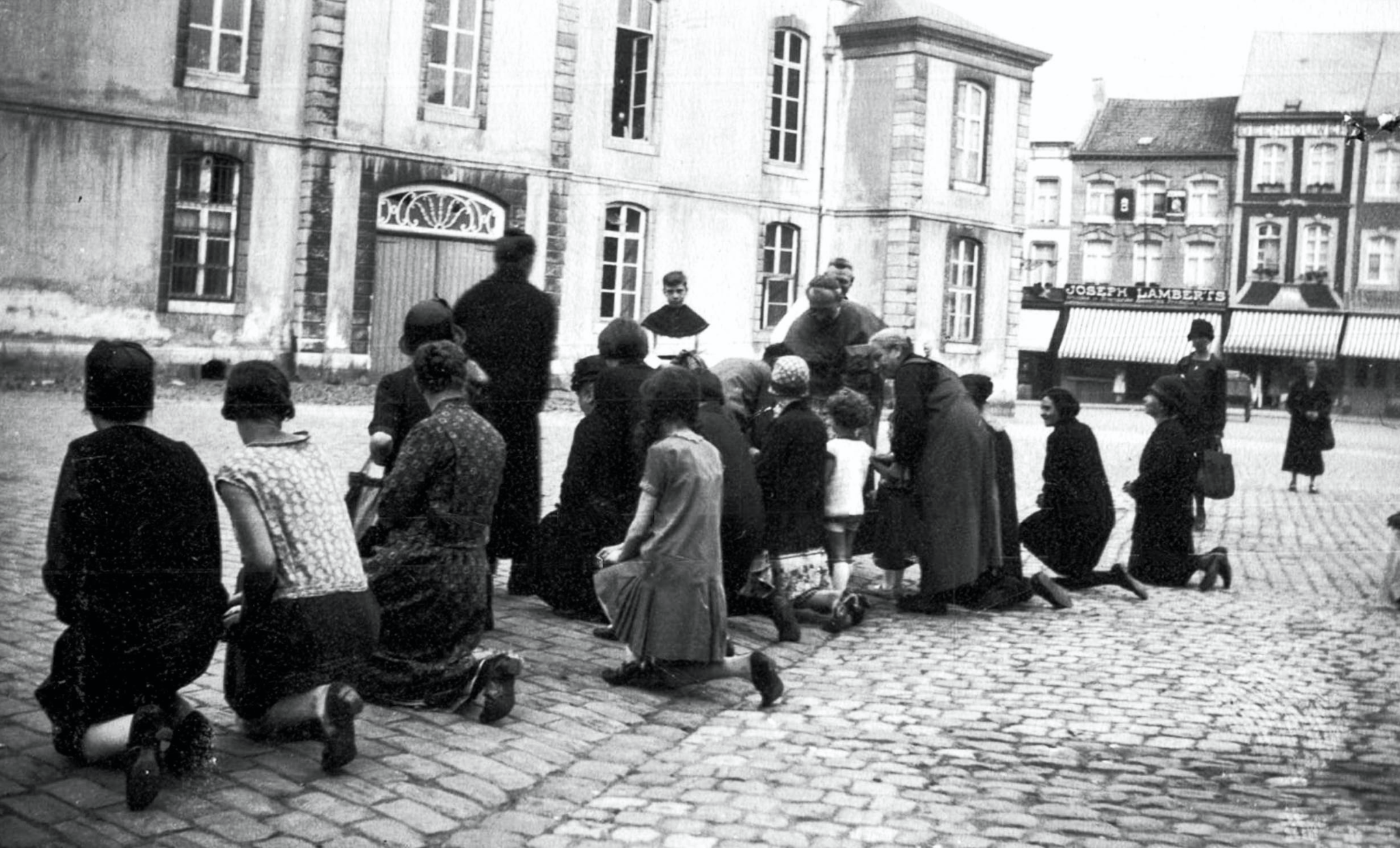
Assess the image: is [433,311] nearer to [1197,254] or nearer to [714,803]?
[714,803]

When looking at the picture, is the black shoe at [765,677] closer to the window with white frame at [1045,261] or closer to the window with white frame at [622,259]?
the window with white frame at [622,259]

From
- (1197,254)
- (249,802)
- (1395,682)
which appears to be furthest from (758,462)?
(249,802)

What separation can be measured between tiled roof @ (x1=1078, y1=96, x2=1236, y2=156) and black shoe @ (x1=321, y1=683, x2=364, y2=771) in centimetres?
471

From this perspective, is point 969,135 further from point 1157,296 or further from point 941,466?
point 941,466

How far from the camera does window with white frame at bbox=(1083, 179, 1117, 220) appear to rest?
8258mm

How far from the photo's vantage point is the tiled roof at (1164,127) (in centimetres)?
688

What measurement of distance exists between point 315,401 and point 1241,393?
18.7 feet

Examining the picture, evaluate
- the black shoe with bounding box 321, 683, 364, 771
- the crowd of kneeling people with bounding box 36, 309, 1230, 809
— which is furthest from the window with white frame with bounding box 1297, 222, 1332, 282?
the black shoe with bounding box 321, 683, 364, 771

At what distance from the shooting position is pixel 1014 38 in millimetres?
8320

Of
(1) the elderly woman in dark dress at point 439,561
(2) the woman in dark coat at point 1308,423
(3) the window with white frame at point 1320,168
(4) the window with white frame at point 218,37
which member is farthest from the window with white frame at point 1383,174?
(4) the window with white frame at point 218,37

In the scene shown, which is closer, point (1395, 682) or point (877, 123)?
point (1395, 682)

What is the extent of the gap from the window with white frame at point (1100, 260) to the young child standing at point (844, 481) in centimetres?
153

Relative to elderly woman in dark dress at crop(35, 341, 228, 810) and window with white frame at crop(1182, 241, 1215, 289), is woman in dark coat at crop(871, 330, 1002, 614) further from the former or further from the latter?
elderly woman in dark dress at crop(35, 341, 228, 810)

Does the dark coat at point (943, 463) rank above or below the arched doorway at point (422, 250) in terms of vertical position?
below
